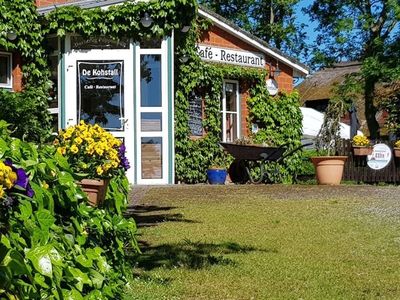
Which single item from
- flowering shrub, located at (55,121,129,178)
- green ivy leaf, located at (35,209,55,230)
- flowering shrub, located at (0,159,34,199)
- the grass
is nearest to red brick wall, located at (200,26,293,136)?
the grass

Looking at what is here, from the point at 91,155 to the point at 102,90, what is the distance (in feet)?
29.1

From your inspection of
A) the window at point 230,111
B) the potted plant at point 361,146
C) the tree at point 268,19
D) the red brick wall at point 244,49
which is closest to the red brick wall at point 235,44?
the red brick wall at point 244,49

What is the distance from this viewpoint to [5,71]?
13.5m

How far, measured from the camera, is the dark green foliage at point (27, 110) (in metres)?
10.1

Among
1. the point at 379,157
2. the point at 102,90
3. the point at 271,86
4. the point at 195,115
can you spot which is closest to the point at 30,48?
the point at 102,90

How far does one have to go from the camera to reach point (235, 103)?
1585cm

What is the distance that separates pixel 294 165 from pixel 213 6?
2329 cm

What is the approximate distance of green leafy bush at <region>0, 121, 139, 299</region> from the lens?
2.14 m

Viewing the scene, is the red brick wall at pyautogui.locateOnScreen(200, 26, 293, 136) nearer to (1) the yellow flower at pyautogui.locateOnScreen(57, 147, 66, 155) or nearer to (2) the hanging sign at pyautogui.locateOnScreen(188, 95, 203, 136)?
(2) the hanging sign at pyautogui.locateOnScreen(188, 95, 203, 136)

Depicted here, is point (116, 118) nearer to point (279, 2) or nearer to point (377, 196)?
point (377, 196)

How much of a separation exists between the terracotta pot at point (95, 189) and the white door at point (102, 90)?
8.70m

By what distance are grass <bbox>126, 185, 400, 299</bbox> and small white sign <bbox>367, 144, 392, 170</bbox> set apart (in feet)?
20.2

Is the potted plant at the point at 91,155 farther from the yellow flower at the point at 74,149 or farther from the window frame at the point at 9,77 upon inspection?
the window frame at the point at 9,77

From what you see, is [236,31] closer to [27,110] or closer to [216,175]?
[216,175]
